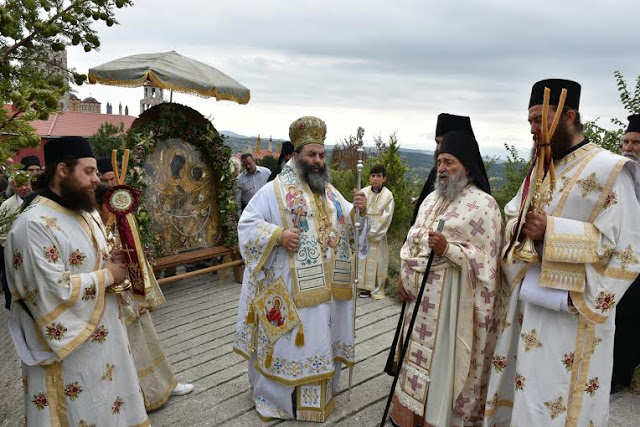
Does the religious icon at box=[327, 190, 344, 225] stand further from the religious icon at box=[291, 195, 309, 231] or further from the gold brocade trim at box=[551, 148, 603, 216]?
the gold brocade trim at box=[551, 148, 603, 216]

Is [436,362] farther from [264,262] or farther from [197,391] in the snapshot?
[197,391]

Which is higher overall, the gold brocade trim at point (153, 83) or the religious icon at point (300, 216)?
the gold brocade trim at point (153, 83)

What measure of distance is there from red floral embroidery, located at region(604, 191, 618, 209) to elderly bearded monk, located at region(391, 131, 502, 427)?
758mm

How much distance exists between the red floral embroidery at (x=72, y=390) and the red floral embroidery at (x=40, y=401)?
0.35 ft

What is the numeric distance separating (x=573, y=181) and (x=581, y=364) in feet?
3.70

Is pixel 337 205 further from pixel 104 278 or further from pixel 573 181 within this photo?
pixel 104 278

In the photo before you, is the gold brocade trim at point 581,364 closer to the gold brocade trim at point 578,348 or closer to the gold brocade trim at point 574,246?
the gold brocade trim at point 578,348

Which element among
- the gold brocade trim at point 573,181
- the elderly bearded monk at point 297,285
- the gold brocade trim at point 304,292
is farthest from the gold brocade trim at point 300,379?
the gold brocade trim at point 573,181

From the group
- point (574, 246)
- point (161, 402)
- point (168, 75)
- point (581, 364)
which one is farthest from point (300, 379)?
point (168, 75)

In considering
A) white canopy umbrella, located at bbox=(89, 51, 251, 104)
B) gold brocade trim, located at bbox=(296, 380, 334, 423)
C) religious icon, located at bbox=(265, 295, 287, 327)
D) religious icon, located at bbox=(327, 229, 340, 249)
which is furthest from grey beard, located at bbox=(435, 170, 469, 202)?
white canopy umbrella, located at bbox=(89, 51, 251, 104)

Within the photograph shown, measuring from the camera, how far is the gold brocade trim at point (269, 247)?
149 inches

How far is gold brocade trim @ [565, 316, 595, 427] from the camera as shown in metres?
2.92

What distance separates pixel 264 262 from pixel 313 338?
2.40 feet

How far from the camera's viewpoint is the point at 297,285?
12.6 feet
